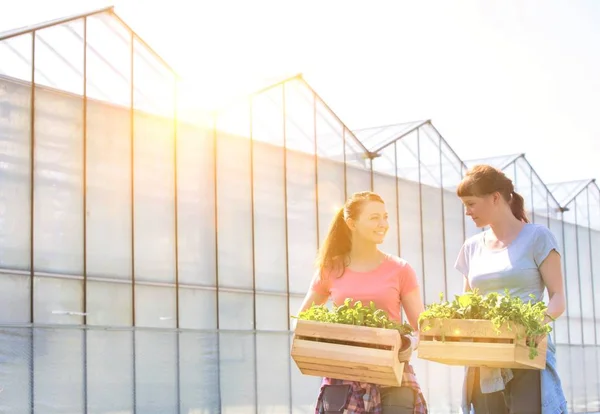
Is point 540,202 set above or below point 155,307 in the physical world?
above

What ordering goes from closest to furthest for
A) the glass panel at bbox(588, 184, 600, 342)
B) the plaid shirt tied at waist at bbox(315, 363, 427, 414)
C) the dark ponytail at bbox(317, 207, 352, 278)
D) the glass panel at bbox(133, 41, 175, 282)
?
the plaid shirt tied at waist at bbox(315, 363, 427, 414) < the dark ponytail at bbox(317, 207, 352, 278) < the glass panel at bbox(133, 41, 175, 282) < the glass panel at bbox(588, 184, 600, 342)

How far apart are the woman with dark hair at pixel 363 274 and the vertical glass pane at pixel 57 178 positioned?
796 centimetres

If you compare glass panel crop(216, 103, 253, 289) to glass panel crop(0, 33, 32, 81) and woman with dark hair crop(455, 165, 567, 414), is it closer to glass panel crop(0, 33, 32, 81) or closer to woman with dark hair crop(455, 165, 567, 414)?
glass panel crop(0, 33, 32, 81)

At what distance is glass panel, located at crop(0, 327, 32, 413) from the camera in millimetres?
12156

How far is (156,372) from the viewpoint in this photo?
1410 cm

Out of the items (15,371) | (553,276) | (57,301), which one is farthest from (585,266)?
(553,276)

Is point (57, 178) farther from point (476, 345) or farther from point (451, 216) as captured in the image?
point (451, 216)

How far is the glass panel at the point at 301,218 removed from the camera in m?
17.5

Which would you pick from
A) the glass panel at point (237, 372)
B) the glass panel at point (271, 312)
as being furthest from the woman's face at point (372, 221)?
the glass panel at point (271, 312)

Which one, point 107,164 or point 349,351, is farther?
point 107,164

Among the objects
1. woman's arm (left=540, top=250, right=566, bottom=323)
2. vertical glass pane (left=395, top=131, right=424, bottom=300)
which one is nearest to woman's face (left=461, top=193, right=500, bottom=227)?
woman's arm (left=540, top=250, right=566, bottom=323)

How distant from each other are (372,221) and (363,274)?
283 millimetres

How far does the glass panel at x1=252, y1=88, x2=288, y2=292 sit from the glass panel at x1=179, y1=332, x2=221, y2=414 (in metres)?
1.79

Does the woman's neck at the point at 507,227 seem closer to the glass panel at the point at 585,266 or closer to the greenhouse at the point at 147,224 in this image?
the greenhouse at the point at 147,224
